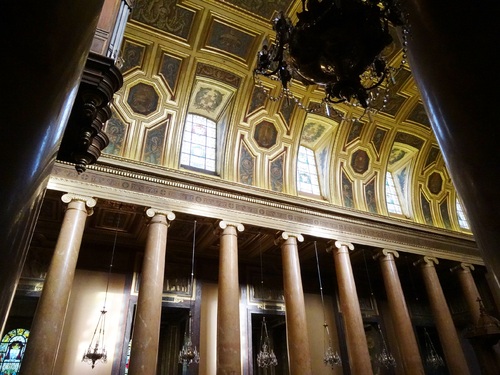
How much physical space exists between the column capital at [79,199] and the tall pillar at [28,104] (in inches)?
267

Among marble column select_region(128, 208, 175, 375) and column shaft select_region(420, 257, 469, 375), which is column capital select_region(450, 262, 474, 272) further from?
marble column select_region(128, 208, 175, 375)

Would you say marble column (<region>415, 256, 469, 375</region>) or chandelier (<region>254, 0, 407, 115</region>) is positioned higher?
chandelier (<region>254, 0, 407, 115</region>)

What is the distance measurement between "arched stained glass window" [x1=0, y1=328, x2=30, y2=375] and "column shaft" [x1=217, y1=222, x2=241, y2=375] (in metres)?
4.62

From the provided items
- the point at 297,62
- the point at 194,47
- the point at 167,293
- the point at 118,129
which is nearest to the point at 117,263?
the point at 167,293

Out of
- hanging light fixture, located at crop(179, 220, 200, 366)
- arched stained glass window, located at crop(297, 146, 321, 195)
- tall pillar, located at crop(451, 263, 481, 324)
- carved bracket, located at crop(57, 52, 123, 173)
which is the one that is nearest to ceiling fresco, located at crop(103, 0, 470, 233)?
arched stained glass window, located at crop(297, 146, 321, 195)

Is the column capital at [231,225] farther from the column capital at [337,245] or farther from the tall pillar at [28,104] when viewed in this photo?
the tall pillar at [28,104]

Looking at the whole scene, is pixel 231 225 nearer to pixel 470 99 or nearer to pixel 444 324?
pixel 444 324

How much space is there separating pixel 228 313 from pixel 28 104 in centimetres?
685

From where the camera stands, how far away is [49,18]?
664mm

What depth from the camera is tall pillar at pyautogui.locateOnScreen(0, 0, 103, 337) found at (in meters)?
0.59

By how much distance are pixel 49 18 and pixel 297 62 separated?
2.93m

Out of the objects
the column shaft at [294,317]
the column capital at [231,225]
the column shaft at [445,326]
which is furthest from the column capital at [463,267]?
the column capital at [231,225]

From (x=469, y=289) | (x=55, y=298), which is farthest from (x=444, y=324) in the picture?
(x=55, y=298)

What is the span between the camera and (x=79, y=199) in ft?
22.6
